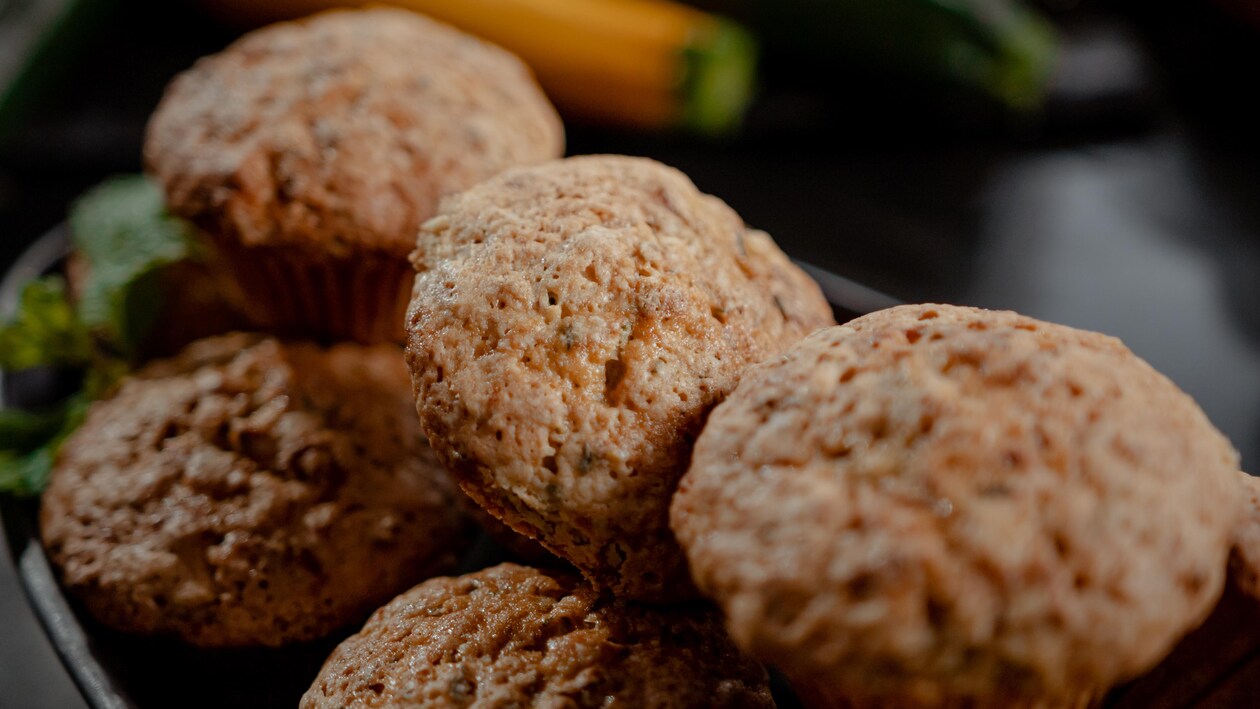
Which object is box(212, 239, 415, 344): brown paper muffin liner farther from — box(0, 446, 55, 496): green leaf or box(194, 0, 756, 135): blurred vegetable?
box(194, 0, 756, 135): blurred vegetable

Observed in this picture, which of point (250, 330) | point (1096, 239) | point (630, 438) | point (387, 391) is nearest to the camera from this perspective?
point (630, 438)

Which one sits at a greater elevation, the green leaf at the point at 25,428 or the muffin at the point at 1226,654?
the muffin at the point at 1226,654

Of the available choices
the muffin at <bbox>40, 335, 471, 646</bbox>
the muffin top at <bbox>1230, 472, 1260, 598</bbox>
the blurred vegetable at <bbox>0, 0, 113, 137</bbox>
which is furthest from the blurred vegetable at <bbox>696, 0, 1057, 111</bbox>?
the muffin top at <bbox>1230, 472, 1260, 598</bbox>

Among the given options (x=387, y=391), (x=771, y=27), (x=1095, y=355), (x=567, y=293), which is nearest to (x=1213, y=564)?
(x=1095, y=355)

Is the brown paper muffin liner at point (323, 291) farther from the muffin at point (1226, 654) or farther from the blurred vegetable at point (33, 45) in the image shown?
the blurred vegetable at point (33, 45)

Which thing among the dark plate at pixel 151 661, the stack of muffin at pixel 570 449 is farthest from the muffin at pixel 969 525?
the dark plate at pixel 151 661

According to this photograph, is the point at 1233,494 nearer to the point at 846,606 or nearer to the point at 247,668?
the point at 846,606

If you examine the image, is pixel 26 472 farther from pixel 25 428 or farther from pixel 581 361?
pixel 581 361
